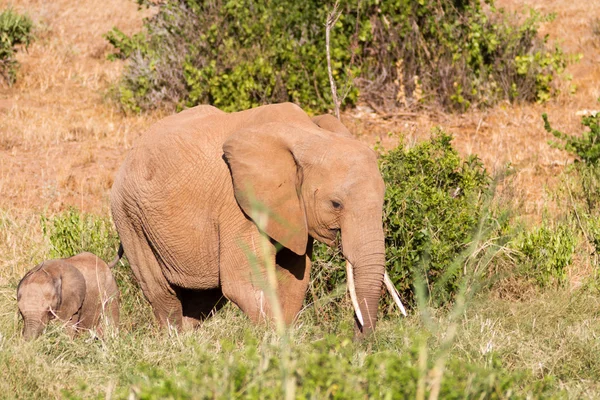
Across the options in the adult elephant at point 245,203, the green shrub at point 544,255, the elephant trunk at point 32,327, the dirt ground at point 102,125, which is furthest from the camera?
the dirt ground at point 102,125

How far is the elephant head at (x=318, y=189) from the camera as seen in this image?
5504mm

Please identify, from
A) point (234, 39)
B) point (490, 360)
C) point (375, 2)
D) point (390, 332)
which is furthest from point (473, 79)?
point (490, 360)

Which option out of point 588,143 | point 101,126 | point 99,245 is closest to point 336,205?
point 99,245

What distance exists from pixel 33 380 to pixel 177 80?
6.95 metres

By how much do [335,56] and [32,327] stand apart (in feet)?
20.0

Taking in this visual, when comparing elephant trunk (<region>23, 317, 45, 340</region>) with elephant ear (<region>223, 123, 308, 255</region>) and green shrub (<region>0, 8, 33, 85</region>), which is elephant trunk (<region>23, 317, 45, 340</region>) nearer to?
elephant ear (<region>223, 123, 308, 255</region>)

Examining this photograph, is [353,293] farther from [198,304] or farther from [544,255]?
[544,255]

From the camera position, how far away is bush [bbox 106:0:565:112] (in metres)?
11.5

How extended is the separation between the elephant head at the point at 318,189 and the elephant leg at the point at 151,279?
1.08m

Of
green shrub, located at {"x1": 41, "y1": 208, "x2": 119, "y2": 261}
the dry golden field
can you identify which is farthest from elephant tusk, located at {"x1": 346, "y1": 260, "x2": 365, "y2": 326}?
the dry golden field

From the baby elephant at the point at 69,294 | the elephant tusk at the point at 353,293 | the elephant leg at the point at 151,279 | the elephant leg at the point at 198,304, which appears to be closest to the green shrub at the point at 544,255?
the elephant leg at the point at 198,304

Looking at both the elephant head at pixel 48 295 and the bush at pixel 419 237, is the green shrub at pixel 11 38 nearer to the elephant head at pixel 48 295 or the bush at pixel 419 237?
the bush at pixel 419 237

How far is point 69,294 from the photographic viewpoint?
6531 mm

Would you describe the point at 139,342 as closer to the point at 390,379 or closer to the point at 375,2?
the point at 390,379
